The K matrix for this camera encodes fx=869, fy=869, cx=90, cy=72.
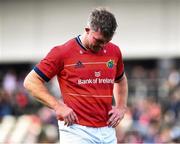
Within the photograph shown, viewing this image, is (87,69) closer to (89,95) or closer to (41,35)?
(89,95)

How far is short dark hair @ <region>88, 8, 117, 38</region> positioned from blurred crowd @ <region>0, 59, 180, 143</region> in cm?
522

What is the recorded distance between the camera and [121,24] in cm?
2866

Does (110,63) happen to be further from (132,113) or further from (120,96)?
(132,113)

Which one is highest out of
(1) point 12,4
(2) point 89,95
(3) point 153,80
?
(2) point 89,95

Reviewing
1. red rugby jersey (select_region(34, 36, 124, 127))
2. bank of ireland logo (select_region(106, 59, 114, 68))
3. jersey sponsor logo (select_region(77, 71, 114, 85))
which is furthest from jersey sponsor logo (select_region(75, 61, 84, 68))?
bank of ireland logo (select_region(106, 59, 114, 68))

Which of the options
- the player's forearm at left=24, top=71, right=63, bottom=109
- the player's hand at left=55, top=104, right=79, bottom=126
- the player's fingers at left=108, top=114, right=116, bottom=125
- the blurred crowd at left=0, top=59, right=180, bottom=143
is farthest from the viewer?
the blurred crowd at left=0, top=59, right=180, bottom=143

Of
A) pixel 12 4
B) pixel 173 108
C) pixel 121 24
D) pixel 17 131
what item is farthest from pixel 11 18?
pixel 17 131

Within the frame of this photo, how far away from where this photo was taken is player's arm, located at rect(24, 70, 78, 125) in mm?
6980

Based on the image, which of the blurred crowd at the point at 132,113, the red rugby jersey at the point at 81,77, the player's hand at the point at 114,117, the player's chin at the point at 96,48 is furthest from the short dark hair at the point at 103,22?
the blurred crowd at the point at 132,113

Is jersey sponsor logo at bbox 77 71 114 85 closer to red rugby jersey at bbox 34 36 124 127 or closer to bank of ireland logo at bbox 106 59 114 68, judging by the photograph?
red rugby jersey at bbox 34 36 124 127

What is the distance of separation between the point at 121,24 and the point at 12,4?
3697 millimetres

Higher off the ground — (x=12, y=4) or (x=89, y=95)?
(x=89, y=95)

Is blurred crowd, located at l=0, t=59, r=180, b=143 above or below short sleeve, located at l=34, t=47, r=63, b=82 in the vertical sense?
below

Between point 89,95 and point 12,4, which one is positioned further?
point 12,4
